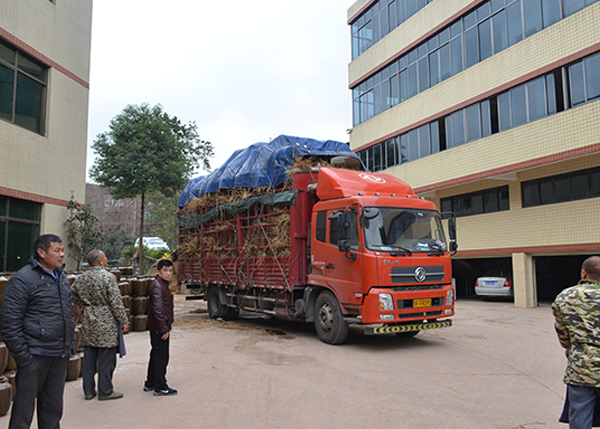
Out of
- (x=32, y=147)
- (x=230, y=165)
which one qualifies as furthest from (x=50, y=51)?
(x=230, y=165)

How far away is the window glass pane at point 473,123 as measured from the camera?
722 inches

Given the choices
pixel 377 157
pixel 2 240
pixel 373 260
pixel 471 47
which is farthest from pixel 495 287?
pixel 2 240

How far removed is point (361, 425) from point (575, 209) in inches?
531

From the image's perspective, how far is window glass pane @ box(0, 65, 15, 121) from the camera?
11539 mm

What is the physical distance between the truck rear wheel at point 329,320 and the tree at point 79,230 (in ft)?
27.9

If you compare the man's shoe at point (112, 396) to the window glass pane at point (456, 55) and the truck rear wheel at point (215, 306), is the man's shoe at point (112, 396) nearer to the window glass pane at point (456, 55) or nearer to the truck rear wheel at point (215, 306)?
the truck rear wheel at point (215, 306)

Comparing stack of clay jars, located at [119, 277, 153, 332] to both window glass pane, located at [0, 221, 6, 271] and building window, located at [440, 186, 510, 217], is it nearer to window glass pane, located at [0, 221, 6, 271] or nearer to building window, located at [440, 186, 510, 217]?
window glass pane, located at [0, 221, 6, 271]

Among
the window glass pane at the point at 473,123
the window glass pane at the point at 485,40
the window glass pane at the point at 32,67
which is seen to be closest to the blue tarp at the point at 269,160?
the window glass pane at the point at 32,67

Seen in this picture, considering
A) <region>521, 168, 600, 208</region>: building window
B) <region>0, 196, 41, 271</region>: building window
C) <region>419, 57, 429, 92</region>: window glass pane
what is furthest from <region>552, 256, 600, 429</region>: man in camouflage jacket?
<region>419, 57, 429, 92</region>: window glass pane

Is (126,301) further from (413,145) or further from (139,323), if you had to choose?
(413,145)

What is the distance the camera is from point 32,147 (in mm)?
12406

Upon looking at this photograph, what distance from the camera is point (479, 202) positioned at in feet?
64.2

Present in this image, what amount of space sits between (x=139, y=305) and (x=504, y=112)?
46.3ft

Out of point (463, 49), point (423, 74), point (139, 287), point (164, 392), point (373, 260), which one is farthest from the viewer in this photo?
point (423, 74)
